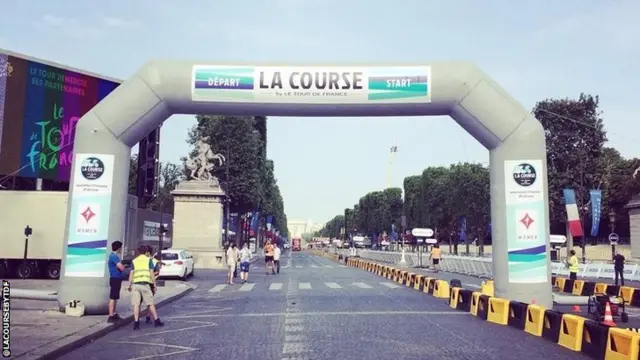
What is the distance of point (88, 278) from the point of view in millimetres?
13984

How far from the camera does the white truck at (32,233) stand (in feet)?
88.6

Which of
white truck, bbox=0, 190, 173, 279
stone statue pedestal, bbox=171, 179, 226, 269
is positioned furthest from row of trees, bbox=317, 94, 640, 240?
white truck, bbox=0, 190, 173, 279

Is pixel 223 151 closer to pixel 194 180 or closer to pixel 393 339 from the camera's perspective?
pixel 194 180

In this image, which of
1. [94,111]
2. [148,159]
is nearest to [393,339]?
[94,111]

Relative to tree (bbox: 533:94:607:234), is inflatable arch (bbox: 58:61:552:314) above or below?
below

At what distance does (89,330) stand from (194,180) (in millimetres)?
32849

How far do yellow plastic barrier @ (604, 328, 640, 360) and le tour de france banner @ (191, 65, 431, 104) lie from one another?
303 inches

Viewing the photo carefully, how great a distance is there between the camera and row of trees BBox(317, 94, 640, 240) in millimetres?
51562

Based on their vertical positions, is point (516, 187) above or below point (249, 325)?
above

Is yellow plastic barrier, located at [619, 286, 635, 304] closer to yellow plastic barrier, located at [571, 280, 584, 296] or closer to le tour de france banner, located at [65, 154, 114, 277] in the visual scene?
yellow plastic barrier, located at [571, 280, 584, 296]

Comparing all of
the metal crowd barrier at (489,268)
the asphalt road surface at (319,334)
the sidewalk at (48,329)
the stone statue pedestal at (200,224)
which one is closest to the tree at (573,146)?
the metal crowd barrier at (489,268)

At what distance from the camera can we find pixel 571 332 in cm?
1052

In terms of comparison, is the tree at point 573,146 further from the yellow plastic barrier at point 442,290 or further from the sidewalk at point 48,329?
the sidewalk at point 48,329

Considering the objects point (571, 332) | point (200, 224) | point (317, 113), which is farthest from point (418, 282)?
point (200, 224)
